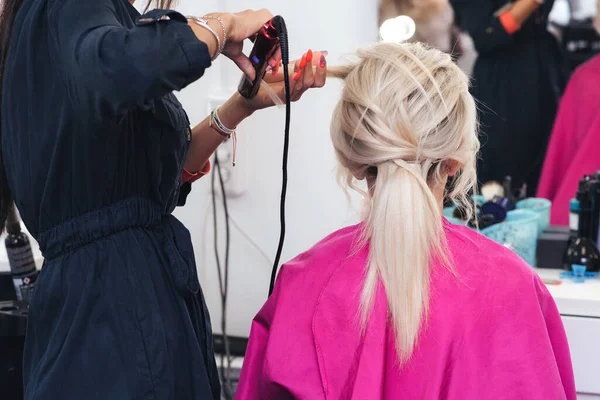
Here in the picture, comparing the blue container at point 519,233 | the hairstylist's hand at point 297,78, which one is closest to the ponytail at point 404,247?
the hairstylist's hand at point 297,78

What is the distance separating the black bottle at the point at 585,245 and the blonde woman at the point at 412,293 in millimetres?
790

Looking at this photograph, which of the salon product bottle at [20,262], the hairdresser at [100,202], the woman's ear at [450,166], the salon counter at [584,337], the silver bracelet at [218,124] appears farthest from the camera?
the salon product bottle at [20,262]

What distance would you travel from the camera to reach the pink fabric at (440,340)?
1270 mm

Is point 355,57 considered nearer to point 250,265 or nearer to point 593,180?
point 593,180

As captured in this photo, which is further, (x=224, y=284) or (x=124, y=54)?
(x=224, y=284)

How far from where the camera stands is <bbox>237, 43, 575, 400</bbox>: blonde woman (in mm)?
1277

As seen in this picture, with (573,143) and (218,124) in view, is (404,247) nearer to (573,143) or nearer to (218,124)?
(218,124)

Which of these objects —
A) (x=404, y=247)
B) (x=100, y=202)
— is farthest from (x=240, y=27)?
(x=404, y=247)

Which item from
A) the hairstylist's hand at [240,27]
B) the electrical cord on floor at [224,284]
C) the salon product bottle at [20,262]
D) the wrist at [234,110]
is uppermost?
the hairstylist's hand at [240,27]

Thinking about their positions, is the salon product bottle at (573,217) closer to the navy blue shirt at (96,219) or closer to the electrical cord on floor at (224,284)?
the electrical cord on floor at (224,284)

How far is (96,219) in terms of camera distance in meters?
1.14

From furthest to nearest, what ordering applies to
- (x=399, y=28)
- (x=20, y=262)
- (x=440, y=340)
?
1. (x=399, y=28)
2. (x=20, y=262)
3. (x=440, y=340)

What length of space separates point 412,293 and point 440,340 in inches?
4.0

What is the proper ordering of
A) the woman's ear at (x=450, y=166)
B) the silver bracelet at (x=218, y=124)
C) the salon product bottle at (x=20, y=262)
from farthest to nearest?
1. the salon product bottle at (x=20, y=262)
2. the silver bracelet at (x=218, y=124)
3. the woman's ear at (x=450, y=166)
